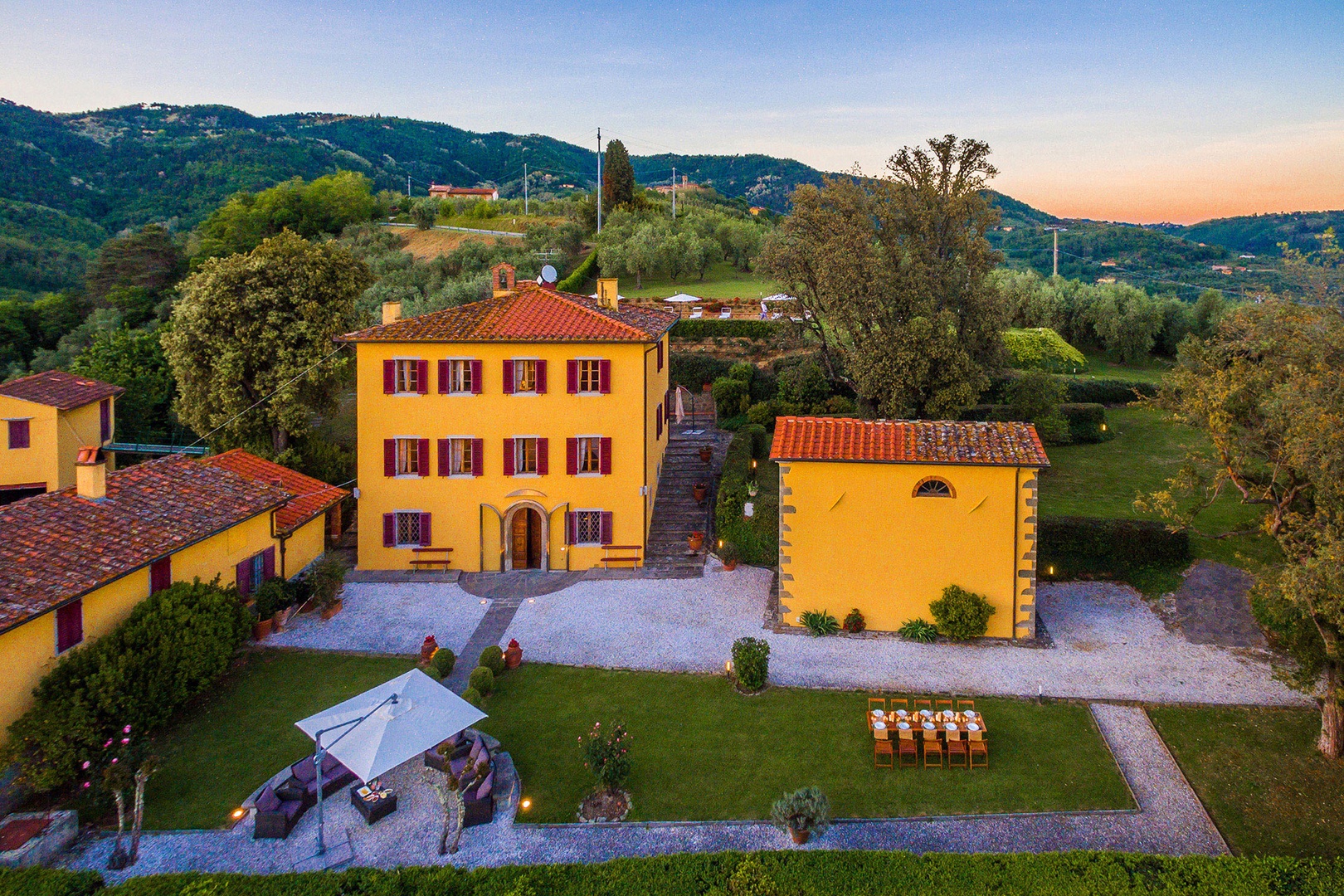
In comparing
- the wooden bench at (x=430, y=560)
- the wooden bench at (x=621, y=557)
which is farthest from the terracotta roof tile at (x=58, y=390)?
the wooden bench at (x=621, y=557)

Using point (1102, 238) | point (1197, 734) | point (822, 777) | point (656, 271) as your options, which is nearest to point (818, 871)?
point (822, 777)

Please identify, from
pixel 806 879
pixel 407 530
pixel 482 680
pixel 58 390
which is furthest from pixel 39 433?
pixel 806 879

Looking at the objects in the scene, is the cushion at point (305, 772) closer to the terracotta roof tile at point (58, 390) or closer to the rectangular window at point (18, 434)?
the terracotta roof tile at point (58, 390)

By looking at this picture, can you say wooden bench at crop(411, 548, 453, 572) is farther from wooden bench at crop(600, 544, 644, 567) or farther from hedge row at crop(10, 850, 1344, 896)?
hedge row at crop(10, 850, 1344, 896)

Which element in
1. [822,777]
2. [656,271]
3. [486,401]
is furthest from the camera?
[656,271]

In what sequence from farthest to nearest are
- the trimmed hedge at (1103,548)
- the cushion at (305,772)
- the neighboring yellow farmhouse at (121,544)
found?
the trimmed hedge at (1103,548) < the neighboring yellow farmhouse at (121,544) < the cushion at (305,772)

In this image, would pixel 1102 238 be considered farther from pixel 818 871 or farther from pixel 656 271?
pixel 818 871
